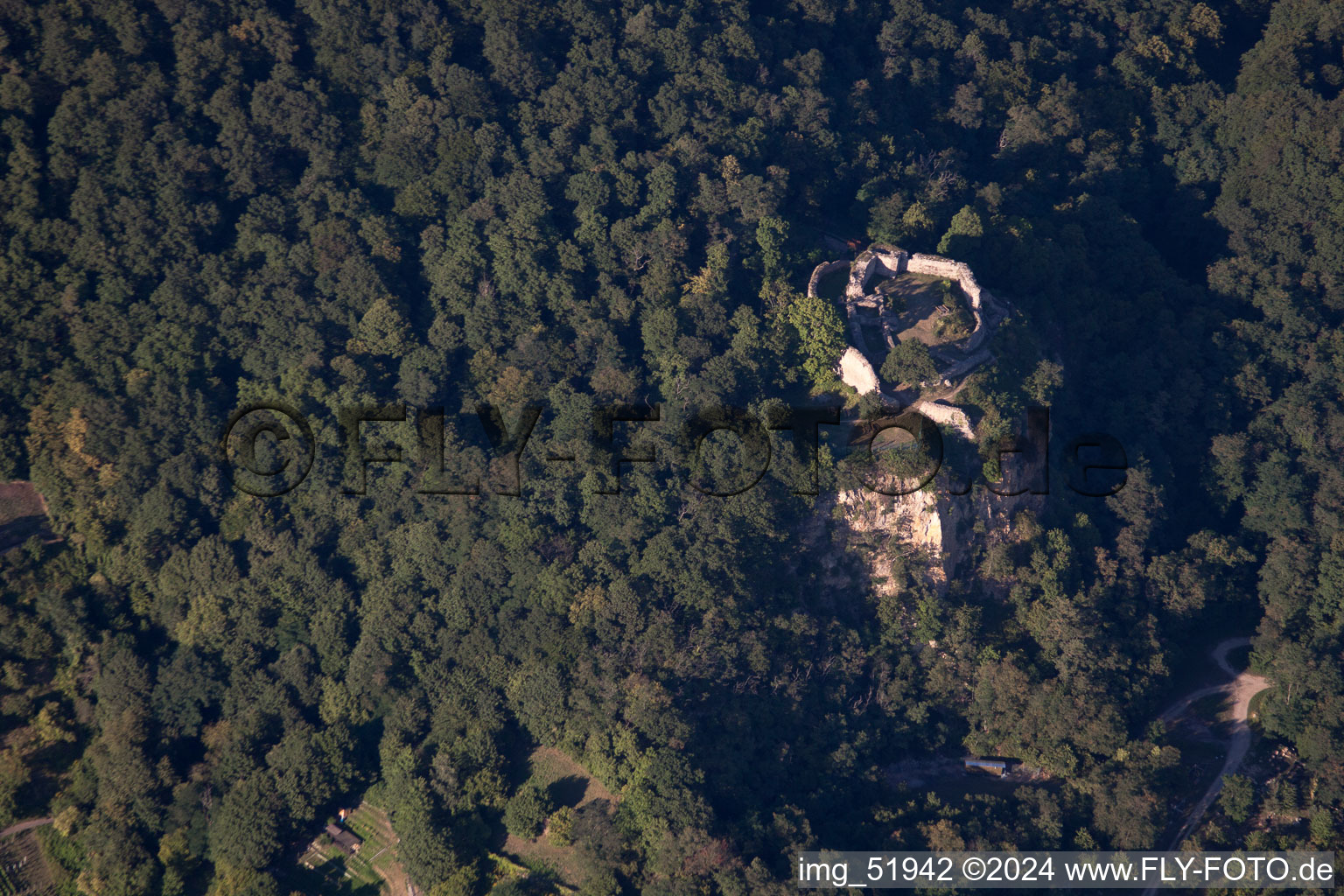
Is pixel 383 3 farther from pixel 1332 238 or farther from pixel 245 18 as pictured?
pixel 1332 238

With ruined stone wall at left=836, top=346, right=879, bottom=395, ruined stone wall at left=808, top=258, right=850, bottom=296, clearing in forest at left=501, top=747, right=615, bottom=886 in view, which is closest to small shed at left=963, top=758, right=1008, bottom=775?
clearing in forest at left=501, top=747, right=615, bottom=886

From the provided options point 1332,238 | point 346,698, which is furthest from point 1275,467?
point 346,698

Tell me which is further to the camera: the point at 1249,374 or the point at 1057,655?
the point at 1249,374

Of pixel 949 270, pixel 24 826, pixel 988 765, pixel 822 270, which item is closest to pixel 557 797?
pixel 988 765

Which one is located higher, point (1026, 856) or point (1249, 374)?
point (1249, 374)

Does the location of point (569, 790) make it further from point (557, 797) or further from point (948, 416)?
point (948, 416)

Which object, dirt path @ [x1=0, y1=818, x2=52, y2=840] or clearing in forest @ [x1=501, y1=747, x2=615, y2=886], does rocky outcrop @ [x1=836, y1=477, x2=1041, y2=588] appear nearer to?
clearing in forest @ [x1=501, y1=747, x2=615, y2=886]

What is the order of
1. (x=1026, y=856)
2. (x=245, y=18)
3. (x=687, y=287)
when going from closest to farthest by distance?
(x=1026, y=856) → (x=687, y=287) → (x=245, y=18)

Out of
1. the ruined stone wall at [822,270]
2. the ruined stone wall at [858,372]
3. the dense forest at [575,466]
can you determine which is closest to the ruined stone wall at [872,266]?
the ruined stone wall at [822,270]
